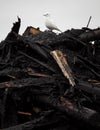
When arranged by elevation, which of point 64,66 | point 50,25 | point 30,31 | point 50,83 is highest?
point 50,25

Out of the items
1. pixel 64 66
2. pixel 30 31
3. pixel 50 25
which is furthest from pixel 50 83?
pixel 50 25

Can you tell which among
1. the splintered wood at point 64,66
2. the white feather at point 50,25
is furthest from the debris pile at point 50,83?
the white feather at point 50,25

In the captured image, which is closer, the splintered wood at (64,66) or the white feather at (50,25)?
the splintered wood at (64,66)

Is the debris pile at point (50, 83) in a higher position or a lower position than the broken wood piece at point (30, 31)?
lower

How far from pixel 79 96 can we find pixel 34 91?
1113 mm

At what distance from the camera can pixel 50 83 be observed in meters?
6.41

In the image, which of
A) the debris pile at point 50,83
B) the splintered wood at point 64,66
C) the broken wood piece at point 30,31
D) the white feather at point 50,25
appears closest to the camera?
the debris pile at point 50,83

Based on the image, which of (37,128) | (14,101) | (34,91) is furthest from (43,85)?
(37,128)

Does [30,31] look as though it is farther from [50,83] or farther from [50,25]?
[50,83]

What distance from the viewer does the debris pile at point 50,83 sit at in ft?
17.6

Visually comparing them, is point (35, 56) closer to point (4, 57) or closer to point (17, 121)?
point (4, 57)

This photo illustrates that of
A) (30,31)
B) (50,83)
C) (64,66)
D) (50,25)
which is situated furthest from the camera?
(50,25)

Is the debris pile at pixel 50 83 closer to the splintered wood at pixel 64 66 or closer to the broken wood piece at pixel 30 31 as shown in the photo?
the splintered wood at pixel 64 66

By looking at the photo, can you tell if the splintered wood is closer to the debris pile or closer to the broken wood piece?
the debris pile
